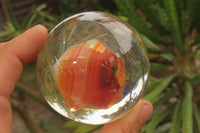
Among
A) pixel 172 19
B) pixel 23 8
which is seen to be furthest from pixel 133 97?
pixel 23 8

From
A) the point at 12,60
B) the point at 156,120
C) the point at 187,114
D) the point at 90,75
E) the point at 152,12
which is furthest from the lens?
the point at 152,12

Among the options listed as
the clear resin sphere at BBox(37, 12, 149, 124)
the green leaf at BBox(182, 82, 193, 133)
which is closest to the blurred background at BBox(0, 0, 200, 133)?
the green leaf at BBox(182, 82, 193, 133)

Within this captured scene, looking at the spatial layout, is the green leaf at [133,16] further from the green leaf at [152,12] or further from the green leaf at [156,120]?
the green leaf at [156,120]

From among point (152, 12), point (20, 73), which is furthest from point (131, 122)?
point (152, 12)

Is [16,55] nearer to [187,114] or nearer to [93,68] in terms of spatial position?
[93,68]

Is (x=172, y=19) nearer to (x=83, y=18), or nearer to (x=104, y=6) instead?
(x=83, y=18)

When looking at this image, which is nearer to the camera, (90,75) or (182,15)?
(90,75)
